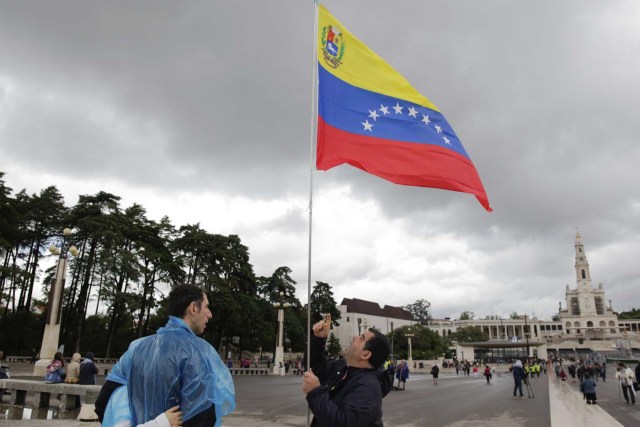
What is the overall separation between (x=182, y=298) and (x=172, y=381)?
586 millimetres

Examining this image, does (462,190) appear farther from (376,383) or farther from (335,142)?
(376,383)

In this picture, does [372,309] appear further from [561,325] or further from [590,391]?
[590,391]

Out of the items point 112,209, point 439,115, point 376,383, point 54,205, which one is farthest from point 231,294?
point 376,383

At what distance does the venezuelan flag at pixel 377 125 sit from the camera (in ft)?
21.4

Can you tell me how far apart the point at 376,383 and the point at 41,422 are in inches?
363

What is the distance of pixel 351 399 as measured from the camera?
2.87 meters

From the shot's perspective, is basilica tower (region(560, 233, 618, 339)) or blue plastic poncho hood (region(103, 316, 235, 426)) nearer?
blue plastic poncho hood (region(103, 316, 235, 426))

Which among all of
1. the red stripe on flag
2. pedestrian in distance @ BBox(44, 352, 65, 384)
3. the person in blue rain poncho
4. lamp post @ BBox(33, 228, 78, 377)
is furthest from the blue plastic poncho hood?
lamp post @ BBox(33, 228, 78, 377)

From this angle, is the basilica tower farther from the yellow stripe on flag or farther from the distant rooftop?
the yellow stripe on flag

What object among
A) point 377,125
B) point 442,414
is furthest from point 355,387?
point 442,414

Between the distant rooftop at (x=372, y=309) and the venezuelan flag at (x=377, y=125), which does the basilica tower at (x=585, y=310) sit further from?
the venezuelan flag at (x=377, y=125)

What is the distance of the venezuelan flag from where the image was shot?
6520 mm

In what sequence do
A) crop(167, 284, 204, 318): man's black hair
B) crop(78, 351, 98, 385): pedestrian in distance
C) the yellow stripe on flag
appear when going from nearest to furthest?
1. crop(167, 284, 204, 318): man's black hair
2. the yellow stripe on flag
3. crop(78, 351, 98, 385): pedestrian in distance

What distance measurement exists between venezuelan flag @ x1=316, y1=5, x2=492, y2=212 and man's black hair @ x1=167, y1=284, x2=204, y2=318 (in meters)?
3.51
